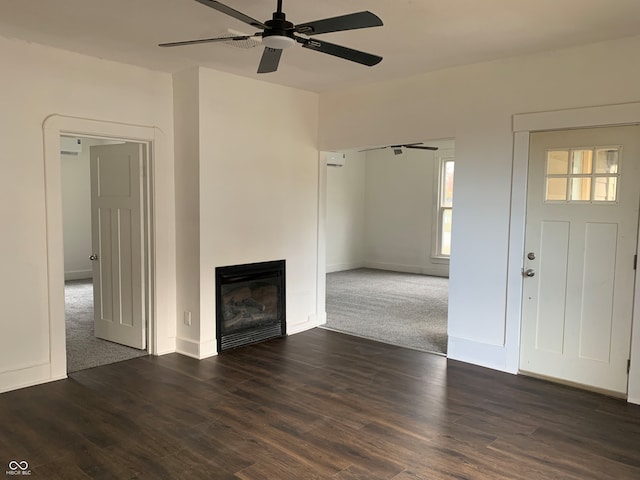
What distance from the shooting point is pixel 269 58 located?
294 cm

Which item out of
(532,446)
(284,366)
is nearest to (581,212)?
(532,446)

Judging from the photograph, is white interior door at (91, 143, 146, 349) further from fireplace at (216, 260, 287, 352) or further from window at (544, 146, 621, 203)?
window at (544, 146, 621, 203)

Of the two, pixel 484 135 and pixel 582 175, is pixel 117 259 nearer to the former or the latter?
pixel 484 135

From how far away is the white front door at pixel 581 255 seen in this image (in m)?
3.66

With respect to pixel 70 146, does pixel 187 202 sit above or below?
below

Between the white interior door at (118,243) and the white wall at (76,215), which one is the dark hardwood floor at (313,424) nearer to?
the white interior door at (118,243)

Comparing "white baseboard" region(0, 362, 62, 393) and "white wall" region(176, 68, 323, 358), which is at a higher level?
"white wall" region(176, 68, 323, 358)

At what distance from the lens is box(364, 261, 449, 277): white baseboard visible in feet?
30.8

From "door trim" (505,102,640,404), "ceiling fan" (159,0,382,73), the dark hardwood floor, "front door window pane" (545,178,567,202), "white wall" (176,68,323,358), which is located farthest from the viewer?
"white wall" (176,68,323,358)

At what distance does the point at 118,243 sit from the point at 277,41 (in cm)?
299

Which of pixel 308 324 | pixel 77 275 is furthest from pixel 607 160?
pixel 77 275

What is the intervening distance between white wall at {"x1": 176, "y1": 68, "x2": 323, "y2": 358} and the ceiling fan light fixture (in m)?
1.89

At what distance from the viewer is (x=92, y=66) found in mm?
4043
